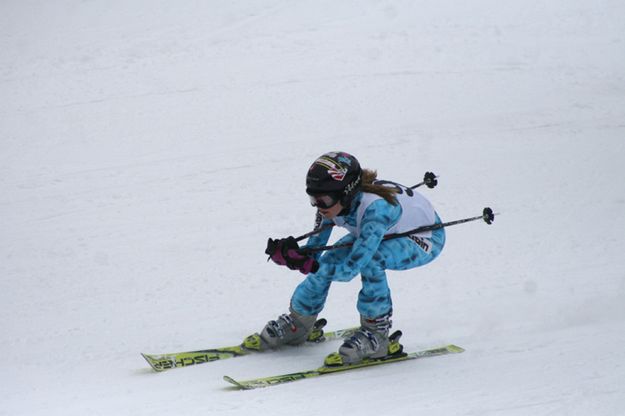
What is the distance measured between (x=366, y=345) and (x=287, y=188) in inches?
158

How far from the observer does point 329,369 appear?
16.2 ft

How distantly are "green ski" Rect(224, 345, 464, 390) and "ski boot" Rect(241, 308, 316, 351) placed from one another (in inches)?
16.7

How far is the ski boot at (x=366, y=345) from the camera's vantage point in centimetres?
502

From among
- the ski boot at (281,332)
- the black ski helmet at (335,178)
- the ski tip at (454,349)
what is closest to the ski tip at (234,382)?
the ski boot at (281,332)

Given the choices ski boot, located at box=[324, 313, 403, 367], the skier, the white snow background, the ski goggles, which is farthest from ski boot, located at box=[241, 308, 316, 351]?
the ski goggles

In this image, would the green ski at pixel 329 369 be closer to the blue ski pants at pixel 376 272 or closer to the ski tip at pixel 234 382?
the ski tip at pixel 234 382

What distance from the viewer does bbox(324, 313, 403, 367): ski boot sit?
198 inches

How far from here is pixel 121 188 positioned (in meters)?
8.95

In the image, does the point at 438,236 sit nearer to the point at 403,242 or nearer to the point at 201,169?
the point at 403,242

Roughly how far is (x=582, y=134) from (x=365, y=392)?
710 cm

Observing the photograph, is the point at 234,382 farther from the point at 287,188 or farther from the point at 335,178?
the point at 287,188

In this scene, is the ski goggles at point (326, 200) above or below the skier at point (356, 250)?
above

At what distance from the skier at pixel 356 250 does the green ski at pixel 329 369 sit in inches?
1.5

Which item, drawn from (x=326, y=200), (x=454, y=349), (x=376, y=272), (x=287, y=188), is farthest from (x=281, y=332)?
(x=287, y=188)
